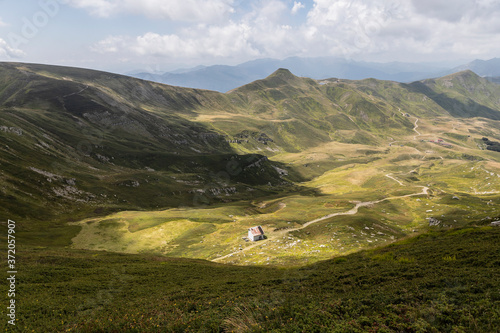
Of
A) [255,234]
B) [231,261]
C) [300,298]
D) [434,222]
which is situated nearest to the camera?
[300,298]

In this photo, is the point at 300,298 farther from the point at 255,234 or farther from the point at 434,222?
the point at 434,222

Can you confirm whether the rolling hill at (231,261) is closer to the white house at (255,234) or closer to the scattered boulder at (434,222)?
the scattered boulder at (434,222)

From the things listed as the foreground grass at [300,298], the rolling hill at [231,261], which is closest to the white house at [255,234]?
the rolling hill at [231,261]

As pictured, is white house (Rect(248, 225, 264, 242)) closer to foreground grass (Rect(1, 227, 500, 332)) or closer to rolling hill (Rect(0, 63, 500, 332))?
rolling hill (Rect(0, 63, 500, 332))

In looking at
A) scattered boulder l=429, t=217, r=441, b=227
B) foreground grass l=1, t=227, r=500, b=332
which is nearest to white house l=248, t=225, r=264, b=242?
foreground grass l=1, t=227, r=500, b=332

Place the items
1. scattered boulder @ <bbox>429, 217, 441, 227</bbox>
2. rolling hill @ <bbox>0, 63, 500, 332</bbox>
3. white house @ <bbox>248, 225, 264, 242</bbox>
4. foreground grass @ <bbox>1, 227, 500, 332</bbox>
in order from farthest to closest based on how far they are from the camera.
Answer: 1. scattered boulder @ <bbox>429, 217, 441, 227</bbox>
2. white house @ <bbox>248, 225, 264, 242</bbox>
3. rolling hill @ <bbox>0, 63, 500, 332</bbox>
4. foreground grass @ <bbox>1, 227, 500, 332</bbox>

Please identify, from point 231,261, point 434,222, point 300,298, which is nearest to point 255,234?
point 231,261

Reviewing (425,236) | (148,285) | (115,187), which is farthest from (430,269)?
(115,187)

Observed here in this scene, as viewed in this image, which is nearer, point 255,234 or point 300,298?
point 300,298
